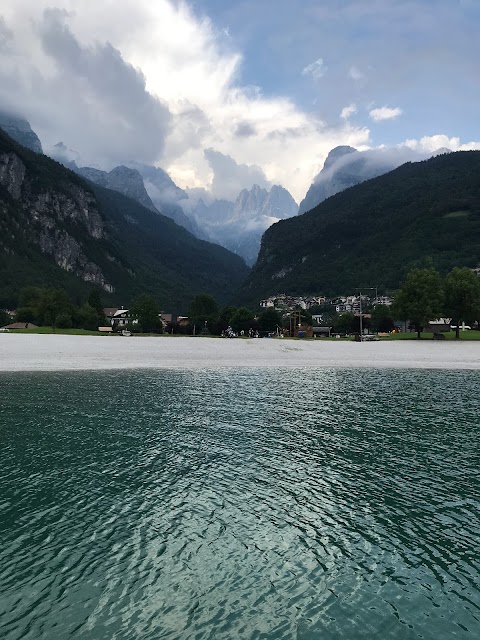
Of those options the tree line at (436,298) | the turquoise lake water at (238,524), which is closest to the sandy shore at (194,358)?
the tree line at (436,298)

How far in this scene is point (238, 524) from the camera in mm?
14523

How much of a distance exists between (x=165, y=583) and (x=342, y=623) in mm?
4143

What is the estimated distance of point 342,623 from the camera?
9.66 meters

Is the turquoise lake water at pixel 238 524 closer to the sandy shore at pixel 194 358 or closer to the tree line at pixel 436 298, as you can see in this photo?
the sandy shore at pixel 194 358

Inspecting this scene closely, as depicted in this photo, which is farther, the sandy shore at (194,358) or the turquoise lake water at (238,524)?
the sandy shore at (194,358)

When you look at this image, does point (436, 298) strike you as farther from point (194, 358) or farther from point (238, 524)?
point (238, 524)

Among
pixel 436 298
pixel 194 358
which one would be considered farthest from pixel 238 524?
pixel 436 298

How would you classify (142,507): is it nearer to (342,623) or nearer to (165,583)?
(165,583)

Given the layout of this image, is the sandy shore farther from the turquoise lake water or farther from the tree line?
the turquoise lake water

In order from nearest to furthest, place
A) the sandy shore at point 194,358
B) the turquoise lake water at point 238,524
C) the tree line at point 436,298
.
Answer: the turquoise lake water at point 238,524
the sandy shore at point 194,358
the tree line at point 436,298

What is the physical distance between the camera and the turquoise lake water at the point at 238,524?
9867mm

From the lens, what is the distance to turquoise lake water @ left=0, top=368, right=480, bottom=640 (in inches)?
388

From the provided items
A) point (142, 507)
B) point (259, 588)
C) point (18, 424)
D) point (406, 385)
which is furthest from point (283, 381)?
point (259, 588)

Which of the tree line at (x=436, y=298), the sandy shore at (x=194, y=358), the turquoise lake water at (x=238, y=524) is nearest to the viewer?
the turquoise lake water at (x=238, y=524)
